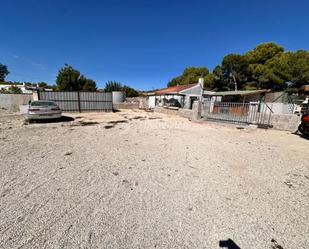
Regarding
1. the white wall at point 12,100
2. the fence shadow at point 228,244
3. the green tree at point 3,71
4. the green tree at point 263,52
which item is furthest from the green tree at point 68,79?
the green tree at point 3,71

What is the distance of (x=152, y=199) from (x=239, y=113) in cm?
898

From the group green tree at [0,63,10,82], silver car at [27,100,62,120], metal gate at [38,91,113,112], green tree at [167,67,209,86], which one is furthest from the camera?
green tree at [0,63,10,82]

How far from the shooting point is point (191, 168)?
3.74 m

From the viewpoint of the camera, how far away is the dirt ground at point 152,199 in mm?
1825

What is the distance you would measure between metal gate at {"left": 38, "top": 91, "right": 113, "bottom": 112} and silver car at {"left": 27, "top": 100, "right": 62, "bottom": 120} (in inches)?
238

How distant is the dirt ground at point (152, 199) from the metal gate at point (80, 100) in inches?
485

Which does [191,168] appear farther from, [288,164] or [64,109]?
[64,109]

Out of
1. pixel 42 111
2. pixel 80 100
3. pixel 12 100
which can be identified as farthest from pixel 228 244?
pixel 12 100

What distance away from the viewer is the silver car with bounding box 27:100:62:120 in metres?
9.36

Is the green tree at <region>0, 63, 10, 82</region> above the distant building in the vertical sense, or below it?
above

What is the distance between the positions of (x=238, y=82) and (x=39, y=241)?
33.3 metres

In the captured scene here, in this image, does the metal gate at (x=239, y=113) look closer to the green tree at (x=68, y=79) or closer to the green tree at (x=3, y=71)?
the green tree at (x=68, y=79)

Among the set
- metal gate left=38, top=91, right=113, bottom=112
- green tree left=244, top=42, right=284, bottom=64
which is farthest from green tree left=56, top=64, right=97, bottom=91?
green tree left=244, top=42, right=284, bottom=64

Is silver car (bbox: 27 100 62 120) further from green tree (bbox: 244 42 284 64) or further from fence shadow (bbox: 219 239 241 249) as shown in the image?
green tree (bbox: 244 42 284 64)
